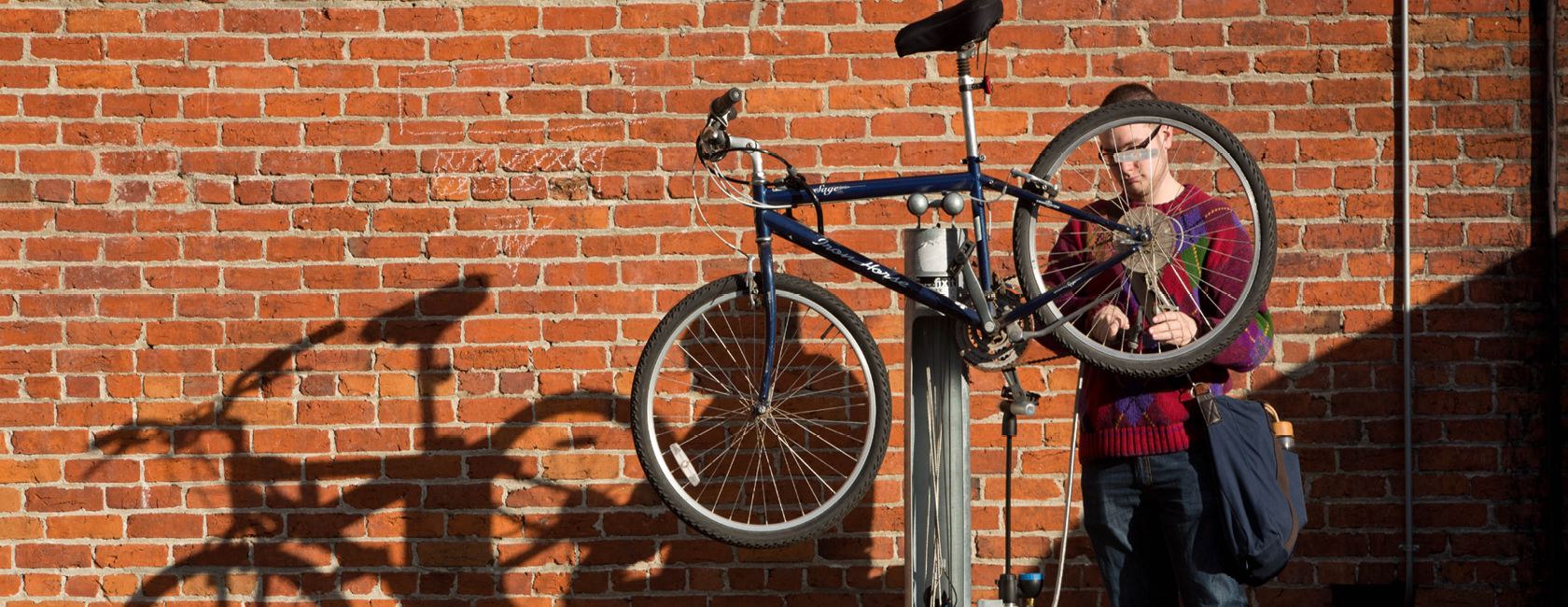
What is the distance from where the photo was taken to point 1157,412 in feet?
7.08

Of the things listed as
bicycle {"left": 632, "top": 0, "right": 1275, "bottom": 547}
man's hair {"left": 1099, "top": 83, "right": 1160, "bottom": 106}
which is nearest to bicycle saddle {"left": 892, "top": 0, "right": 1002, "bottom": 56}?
bicycle {"left": 632, "top": 0, "right": 1275, "bottom": 547}

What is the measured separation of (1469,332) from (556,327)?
2674 millimetres

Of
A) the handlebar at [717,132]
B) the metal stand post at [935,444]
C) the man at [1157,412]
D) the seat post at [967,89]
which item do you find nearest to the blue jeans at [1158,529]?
the man at [1157,412]

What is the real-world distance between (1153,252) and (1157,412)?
0.36 m

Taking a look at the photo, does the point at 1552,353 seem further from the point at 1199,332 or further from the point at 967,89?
the point at 967,89

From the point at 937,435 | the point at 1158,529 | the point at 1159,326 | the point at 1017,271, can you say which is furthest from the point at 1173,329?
the point at 937,435

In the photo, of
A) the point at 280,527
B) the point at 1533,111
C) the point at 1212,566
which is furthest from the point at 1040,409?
the point at 280,527

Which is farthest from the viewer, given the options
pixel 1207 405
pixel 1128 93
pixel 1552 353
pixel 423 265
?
pixel 423 265

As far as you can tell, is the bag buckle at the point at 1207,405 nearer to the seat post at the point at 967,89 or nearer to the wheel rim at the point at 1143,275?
the wheel rim at the point at 1143,275

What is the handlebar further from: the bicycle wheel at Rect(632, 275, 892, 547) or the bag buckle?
the bag buckle

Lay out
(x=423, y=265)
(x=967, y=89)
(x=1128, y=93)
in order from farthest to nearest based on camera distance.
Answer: (x=423, y=265), (x=1128, y=93), (x=967, y=89)

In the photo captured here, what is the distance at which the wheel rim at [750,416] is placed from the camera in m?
2.90

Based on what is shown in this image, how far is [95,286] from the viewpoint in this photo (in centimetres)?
296

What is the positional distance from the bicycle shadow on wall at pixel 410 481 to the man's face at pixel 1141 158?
144 centimetres
